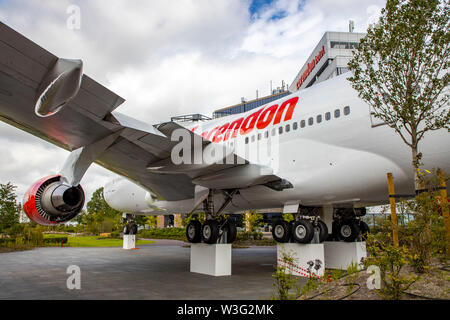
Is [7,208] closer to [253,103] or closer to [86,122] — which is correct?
[86,122]

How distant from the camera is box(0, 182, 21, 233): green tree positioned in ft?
66.3

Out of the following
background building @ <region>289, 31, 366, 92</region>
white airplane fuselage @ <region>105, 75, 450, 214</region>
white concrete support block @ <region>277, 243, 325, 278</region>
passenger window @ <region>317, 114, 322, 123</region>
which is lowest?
white concrete support block @ <region>277, 243, 325, 278</region>

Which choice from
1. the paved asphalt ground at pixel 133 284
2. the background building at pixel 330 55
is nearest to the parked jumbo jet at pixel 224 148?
the paved asphalt ground at pixel 133 284

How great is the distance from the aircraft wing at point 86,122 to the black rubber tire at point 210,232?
4.56 ft

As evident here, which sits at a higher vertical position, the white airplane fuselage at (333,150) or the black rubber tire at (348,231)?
the white airplane fuselage at (333,150)

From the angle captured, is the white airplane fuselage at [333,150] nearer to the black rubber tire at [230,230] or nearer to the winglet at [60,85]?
the black rubber tire at [230,230]

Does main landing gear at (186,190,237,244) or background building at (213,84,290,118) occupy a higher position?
background building at (213,84,290,118)

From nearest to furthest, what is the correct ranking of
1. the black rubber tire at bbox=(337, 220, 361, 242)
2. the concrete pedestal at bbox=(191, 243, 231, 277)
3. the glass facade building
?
the concrete pedestal at bbox=(191, 243, 231, 277) < the black rubber tire at bbox=(337, 220, 361, 242) < the glass facade building

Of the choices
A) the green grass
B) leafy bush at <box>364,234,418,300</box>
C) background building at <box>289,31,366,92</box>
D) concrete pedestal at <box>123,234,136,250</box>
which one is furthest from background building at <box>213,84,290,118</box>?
leafy bush at <box>364,234,418,300</box>

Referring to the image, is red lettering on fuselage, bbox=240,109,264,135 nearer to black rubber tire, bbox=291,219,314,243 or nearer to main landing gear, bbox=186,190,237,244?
main landing gear, bbox=186,190,237,244

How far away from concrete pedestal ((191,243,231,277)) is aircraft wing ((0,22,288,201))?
2.12 m

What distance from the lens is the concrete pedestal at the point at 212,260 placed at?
10.2 metres

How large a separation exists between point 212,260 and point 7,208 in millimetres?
16800

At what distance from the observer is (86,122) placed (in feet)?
25.8
